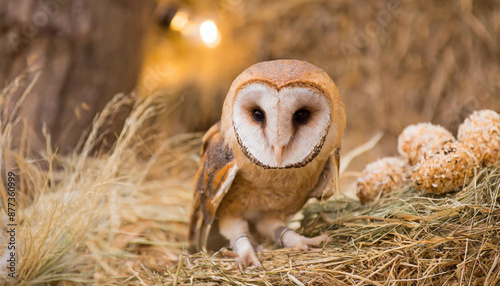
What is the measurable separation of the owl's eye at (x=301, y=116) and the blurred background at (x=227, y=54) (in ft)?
2.60

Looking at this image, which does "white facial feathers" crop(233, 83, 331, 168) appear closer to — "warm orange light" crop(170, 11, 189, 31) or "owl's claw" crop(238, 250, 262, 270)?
"owl's claw" crop(238, 250, 262, 270)

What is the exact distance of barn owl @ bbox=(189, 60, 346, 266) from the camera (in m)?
0.89

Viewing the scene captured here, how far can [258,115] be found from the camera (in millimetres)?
924

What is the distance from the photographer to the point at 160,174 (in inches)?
80.9

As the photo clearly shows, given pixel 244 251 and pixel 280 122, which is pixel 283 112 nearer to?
pixel 280 122

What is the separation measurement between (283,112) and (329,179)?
0.34 meters

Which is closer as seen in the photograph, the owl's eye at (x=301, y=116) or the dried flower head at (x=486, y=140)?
the owl's eye at (x=301, y=116)

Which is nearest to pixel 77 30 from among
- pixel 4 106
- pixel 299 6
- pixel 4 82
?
pixel 4 82

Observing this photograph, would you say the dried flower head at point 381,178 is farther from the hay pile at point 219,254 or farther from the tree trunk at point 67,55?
the tree trunk at point 67,55

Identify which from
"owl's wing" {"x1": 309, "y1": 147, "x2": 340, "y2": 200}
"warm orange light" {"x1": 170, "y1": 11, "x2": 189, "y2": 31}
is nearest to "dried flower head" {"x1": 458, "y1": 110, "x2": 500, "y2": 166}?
"owl's wing" {"x1": 309, "y1": 147, "x2": 340, "y2": 200}

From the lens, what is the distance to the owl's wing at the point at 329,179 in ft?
3.65

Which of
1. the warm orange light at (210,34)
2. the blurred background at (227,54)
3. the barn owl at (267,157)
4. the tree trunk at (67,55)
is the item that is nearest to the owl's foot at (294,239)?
the barn owl at (267,157)

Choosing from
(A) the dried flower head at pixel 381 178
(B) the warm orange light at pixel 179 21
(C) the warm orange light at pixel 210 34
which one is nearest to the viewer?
(A) the dried flower head at pixel 381 178

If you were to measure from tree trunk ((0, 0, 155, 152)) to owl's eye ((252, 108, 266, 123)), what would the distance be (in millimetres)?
1117
